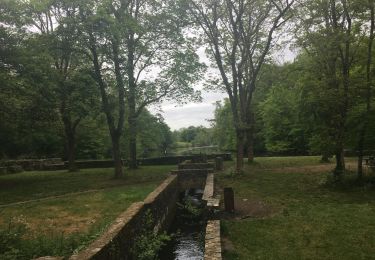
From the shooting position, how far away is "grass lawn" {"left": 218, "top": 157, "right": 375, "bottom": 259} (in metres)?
10.3

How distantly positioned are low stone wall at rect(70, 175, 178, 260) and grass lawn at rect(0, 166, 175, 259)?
3.02 ft

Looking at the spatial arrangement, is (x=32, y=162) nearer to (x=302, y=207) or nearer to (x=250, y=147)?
(x=250, y=147)

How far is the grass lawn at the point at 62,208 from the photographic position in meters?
10.1

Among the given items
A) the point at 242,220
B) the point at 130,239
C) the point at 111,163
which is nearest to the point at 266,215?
the point at 242,220

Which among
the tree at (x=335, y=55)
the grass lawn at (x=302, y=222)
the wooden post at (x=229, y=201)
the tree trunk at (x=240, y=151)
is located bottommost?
the grass lawn at (x=302, y=222)

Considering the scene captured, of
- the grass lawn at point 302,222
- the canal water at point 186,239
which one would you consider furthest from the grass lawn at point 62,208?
the grass lawn at point 302,222

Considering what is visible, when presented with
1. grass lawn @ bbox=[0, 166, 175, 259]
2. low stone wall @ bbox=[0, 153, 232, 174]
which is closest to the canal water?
grass lawn @ bbox=[0, 166, 175, 259]

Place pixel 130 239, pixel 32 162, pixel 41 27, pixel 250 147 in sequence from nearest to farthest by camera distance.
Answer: pixel 130 239, pixel 41 27, pixel 250 147, pixel 32 162

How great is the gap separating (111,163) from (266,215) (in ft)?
80.3

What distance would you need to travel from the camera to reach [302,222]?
42.7 feet

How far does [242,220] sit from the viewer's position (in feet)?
45.7

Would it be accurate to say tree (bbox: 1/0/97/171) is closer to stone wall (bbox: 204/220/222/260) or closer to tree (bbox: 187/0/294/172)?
tree (bbox: 187/0/294/172)

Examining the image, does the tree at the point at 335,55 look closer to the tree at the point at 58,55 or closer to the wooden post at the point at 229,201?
the wooden post at the point at 229,201

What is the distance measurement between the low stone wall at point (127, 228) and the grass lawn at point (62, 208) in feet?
3.02
